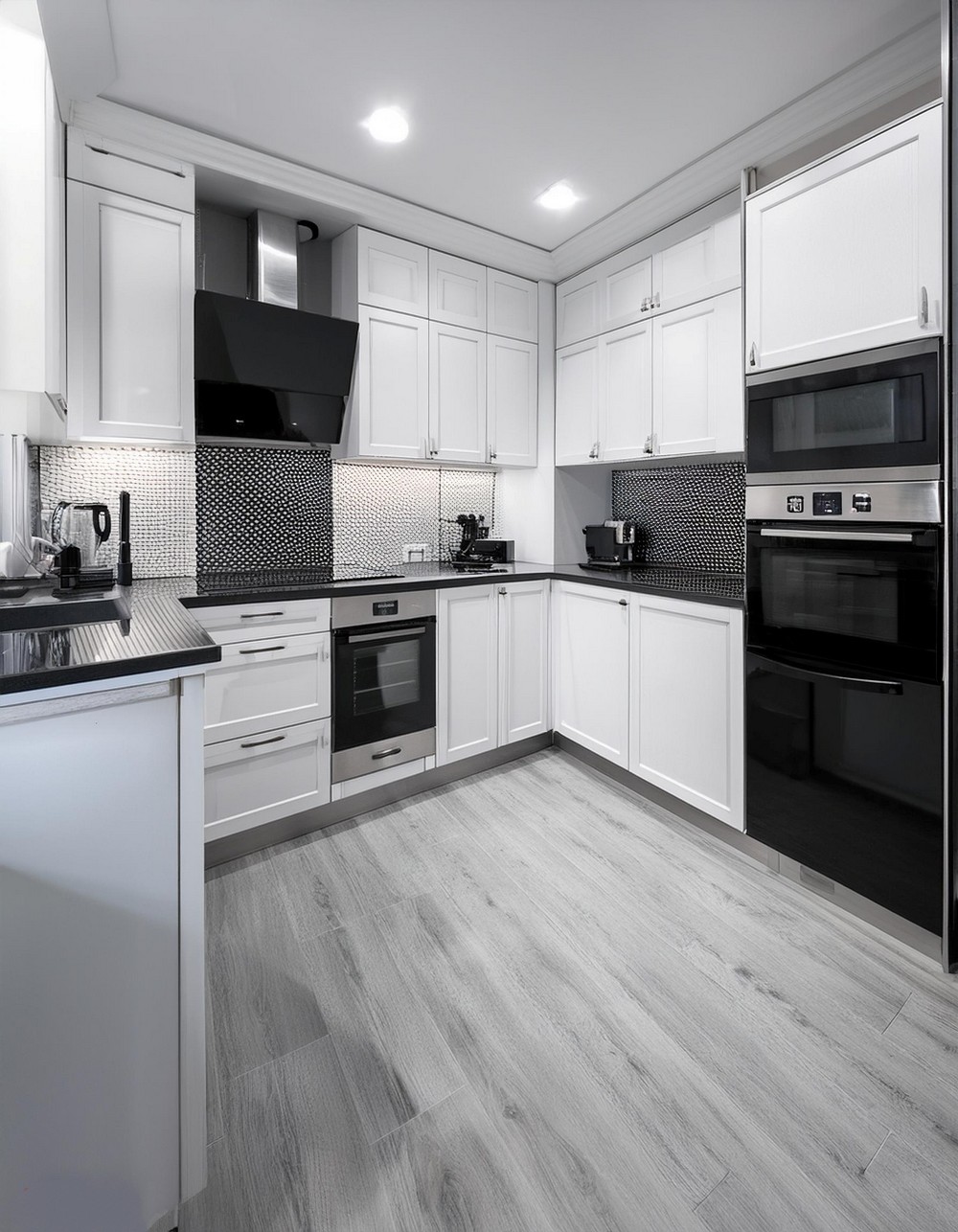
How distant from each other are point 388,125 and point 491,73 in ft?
1.47

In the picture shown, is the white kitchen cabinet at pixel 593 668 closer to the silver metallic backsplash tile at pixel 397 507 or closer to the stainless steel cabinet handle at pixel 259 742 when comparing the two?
the silver metallic backsplash tile at pixel 397 507

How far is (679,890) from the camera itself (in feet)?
6.95

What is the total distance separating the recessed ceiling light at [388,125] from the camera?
2191 millimetres

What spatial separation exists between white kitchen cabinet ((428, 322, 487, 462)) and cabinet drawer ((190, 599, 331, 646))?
3.71 feet

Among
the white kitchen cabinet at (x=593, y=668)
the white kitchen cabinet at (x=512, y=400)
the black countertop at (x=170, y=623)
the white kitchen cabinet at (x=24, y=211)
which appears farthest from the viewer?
the white kitchen cabinet at (x=512, y=400)

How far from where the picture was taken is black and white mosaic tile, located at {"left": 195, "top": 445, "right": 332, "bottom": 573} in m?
2.80

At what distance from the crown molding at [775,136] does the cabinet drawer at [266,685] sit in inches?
91.1

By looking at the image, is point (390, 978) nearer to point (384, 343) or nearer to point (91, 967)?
point (91, 967)

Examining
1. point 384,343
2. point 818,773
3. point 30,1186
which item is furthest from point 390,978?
point 384,343

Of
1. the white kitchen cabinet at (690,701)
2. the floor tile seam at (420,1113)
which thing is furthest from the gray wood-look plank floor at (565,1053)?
the white kitchen cabinet at (690,701)

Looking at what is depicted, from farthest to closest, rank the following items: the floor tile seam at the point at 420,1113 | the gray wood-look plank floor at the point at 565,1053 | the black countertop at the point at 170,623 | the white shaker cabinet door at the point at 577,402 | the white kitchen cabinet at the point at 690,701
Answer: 1. the white shaker cabinet door at the point at 577,402
2. the white kitchen cabinet at the point at 690,701
3. the floor tile seam at the point at 420,1113
4. the gray wood-look plank floor at the point at 565,1053
5. the black countertop at the point at 170,623

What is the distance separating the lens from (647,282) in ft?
9.46

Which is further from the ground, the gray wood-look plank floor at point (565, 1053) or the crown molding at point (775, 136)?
the crown molding at point (775, 136)

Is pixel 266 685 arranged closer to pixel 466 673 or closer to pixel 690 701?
pixel 466 673
